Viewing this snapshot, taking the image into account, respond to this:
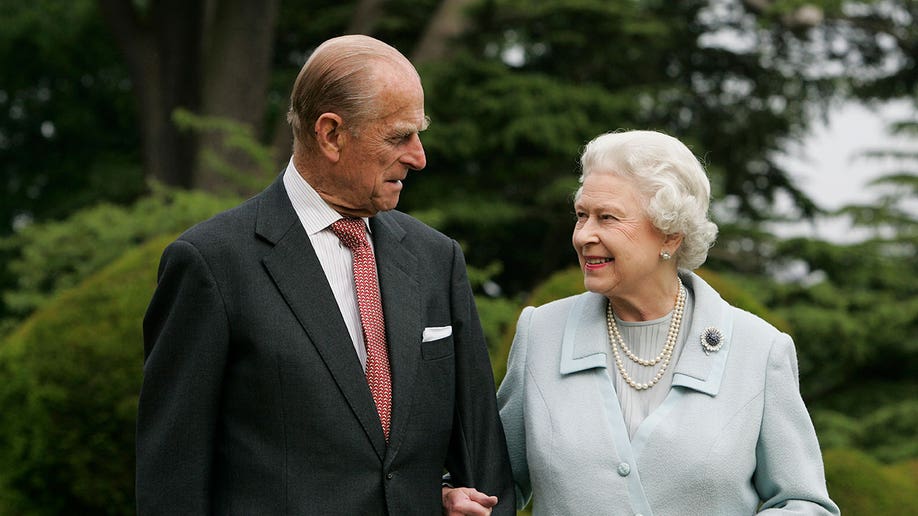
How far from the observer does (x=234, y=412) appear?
9.32 ft

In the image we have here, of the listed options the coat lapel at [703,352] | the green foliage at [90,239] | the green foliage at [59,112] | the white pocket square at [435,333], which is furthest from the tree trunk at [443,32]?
the white pocket square at [435,333]

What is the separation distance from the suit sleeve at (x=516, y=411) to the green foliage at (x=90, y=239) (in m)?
5.34

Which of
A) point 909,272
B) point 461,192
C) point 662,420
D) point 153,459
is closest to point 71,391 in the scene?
point 153,459

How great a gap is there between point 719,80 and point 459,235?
334 centimetres

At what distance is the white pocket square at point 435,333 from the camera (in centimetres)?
306

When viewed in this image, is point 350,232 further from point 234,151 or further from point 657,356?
point 234,151

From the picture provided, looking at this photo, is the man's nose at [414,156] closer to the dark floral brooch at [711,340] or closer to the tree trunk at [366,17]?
the dark floral brooch at [711,340]

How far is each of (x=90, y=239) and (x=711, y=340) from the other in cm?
725

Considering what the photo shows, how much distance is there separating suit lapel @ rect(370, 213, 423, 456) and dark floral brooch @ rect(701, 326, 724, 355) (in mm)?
738

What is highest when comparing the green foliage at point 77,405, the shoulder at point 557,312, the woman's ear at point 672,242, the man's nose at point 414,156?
the man's nose at point 414,156

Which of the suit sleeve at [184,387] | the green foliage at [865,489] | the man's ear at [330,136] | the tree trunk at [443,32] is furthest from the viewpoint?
the tree trunk at [443,32]

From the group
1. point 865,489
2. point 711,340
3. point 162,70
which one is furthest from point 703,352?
point 162,70

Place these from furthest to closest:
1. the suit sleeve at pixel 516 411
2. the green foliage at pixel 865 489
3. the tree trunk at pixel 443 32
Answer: the tree trunk at pixel 443 32 < the green foliage at pixel 865 489 < the suit sleeve at pixel 516 411

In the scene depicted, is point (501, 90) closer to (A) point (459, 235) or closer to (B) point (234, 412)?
(A) point (459, 235)
